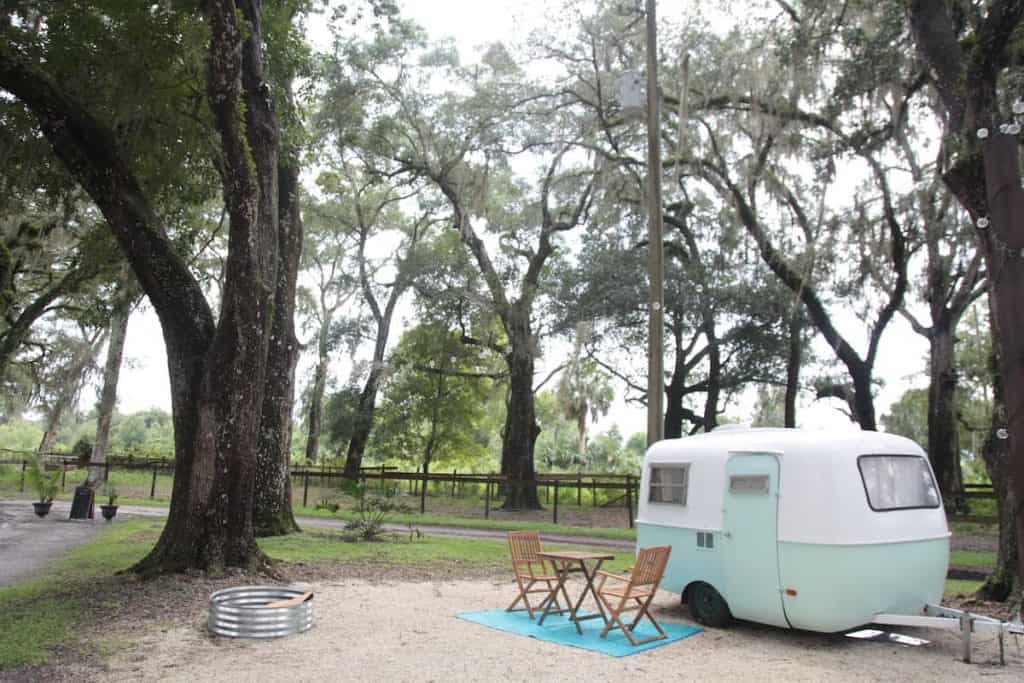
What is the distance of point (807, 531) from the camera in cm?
639

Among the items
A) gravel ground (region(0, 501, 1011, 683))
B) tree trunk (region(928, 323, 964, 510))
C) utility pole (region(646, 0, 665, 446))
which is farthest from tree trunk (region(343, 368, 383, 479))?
gravel ground (region(0, 501, 1011, 683))

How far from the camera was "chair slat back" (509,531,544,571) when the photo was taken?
7.54 metres

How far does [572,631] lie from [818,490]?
253 centimetres

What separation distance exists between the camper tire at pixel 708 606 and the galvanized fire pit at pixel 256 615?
3.67 meters

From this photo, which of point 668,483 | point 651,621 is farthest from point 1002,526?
point 651,621

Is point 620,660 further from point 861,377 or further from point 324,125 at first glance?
point 324,125

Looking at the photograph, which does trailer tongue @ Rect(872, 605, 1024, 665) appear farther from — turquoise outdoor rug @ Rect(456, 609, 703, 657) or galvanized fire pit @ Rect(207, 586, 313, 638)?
galvanized fire pit @ Rect(207, 586, 313, 638)

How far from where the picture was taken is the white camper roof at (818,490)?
6.33 m

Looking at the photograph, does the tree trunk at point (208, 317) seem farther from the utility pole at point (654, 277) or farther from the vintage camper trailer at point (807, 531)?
the vintage camper trailer at point (807, 531)

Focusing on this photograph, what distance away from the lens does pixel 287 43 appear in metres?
12.2

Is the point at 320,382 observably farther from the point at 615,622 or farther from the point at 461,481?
the point at 615,622

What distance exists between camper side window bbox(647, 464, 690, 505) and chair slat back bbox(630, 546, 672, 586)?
3.39 feet

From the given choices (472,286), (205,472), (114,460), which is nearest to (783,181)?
(472,286)

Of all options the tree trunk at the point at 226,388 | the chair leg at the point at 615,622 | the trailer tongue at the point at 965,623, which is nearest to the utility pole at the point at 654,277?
the chair leg at the point at 615,622
